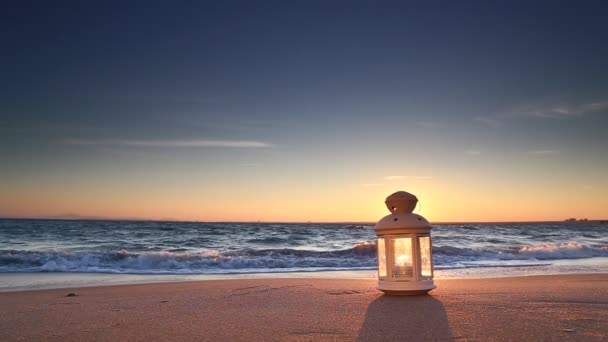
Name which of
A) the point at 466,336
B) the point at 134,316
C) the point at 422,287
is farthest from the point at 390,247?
the point at 134,316

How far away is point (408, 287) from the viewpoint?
22.1ft

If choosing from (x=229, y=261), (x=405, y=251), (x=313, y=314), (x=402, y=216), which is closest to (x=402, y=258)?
(x=405, y=251)

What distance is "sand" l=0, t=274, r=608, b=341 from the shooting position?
439 cm

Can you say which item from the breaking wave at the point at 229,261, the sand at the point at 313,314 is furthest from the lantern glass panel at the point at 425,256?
the breaking wave at the point at 229,261

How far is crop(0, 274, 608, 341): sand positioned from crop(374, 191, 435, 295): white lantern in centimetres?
25

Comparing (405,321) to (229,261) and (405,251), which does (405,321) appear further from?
(229,261)

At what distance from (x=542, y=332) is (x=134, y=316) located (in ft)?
13.9

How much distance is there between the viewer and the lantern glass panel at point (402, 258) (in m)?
6.85

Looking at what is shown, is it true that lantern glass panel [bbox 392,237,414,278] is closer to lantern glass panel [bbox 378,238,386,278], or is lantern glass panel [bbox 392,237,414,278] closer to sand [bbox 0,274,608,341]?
lantern glass panel [bbox 378,238,386,278]

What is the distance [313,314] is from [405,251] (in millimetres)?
2070

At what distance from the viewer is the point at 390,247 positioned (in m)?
6.97

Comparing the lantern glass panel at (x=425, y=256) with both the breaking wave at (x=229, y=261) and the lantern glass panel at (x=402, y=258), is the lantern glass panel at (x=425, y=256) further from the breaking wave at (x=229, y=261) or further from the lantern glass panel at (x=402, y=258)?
the breaking wave at (x=229, y=261)

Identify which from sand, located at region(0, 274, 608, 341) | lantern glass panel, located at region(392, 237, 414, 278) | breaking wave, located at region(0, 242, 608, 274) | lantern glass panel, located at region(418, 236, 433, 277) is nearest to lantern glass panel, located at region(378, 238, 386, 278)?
lantern glass panel, located at region(392, 237, 414, 278)

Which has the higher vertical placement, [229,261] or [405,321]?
[405,321]
